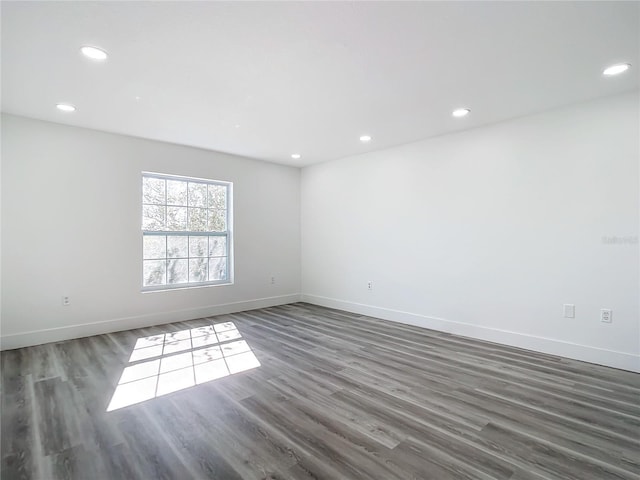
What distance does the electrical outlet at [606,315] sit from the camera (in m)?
3.07

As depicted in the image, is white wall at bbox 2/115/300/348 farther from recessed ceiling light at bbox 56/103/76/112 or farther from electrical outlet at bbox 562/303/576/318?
electrical outlet at bbox 562/303/576/318

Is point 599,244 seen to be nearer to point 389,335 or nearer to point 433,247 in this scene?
point 433,247

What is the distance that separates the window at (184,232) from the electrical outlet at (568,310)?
4.50 meters

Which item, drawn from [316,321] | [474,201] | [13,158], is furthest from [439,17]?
[13,158]

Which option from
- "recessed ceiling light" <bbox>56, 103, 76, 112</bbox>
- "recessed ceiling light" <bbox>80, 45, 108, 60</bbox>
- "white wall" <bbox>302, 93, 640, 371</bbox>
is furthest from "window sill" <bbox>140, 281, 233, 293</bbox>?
"recessed ceiling light" <bbox>80, 45, 108, 60</bbox>

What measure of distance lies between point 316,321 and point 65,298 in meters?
3.15

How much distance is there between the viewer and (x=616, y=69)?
8.52 ft

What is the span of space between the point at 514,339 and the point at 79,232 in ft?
17.3

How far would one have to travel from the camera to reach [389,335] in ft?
13.4

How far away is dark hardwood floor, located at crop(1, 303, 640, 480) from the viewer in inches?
68.3

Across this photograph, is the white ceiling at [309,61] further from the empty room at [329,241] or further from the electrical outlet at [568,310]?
the electrical outlet at [568,310]

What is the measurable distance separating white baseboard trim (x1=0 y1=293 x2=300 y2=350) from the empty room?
0.09 ft

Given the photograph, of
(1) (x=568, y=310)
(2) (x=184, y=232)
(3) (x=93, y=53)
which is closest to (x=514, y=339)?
(1) (x=568, y=310)

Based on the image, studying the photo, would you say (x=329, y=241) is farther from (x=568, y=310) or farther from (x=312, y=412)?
(x=312, y=412)
